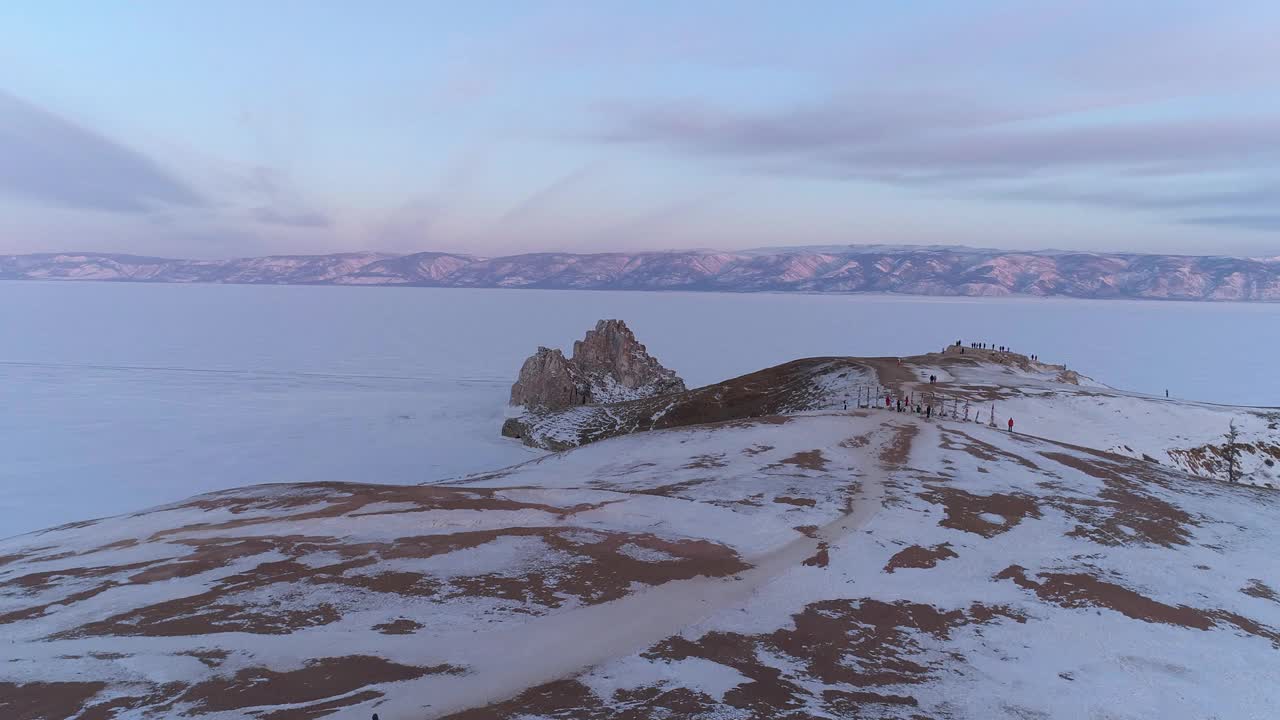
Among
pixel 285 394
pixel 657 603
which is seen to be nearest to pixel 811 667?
pixel 657 603

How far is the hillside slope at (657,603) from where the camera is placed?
1470cm

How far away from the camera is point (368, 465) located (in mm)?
64562

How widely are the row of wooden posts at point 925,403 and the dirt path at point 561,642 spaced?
3498cm

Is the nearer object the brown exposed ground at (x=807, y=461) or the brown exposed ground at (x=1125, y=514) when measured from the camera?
the brown exposed ground at (x=1125, y=514)

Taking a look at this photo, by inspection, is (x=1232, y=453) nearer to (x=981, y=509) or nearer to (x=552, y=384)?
(x=981, y=509)

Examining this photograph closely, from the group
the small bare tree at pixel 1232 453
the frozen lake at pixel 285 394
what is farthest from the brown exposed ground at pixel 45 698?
the small bare tree at pixel 1232 453

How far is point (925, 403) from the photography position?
55875 millimetres

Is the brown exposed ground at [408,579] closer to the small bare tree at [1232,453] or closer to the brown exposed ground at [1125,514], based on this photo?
the brown exposed ground at [1125,514]

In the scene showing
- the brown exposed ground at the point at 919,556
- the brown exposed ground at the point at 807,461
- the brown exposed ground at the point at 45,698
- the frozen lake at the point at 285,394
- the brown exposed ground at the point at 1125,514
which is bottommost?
the frozen lake at the point at 285,394

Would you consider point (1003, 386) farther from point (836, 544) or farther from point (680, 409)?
point (836, 544)

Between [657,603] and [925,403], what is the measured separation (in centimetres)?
4326

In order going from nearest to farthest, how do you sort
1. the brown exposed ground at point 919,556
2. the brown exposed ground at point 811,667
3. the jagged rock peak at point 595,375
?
the brown exposed ground at point 811,667 → the brown exposed ground at point 919,556 → the jagged rock peak at point 595,375

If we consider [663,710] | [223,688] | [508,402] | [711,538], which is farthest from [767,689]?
[508,402]

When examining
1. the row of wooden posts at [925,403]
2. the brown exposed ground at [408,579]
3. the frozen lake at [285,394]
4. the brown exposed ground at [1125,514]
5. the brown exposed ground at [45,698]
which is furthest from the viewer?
the frozen lake at [285,394]
